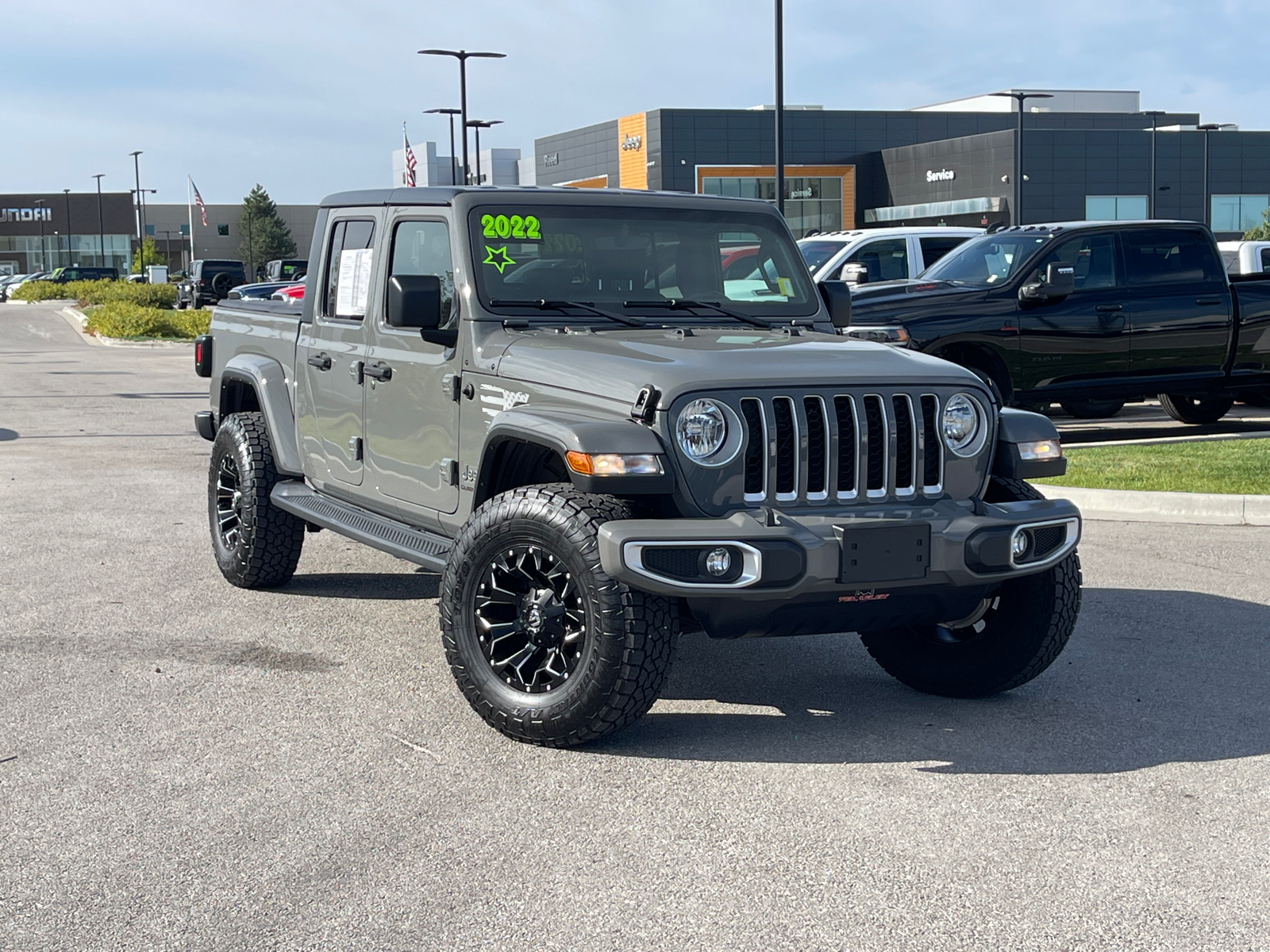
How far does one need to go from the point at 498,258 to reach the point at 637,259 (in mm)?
624

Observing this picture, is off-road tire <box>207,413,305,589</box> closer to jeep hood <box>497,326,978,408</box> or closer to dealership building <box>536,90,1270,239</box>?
jeep hood <box>497,326,978,408</box>

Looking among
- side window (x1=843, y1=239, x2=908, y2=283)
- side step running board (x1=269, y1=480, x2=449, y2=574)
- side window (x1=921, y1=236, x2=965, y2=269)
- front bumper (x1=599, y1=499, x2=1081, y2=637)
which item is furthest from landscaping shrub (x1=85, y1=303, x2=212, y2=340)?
front bumper (x1=599, y1=499, x2=1081, y2=637)

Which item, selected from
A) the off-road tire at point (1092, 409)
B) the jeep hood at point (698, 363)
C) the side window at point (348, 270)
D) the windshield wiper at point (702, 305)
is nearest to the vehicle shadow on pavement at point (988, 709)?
the jeep hood at point (698, 363)

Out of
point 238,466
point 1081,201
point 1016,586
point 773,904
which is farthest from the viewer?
point 1081,201

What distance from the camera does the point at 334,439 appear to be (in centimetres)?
695

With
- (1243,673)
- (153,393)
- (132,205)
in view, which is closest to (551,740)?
(1243,673)

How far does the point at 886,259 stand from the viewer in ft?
59.8

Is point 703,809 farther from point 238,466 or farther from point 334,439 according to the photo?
point 238,466

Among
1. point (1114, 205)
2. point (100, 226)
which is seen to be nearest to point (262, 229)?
point (100, 226)

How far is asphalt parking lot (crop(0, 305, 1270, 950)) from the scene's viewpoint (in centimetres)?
378

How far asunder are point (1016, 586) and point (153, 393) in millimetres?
17605

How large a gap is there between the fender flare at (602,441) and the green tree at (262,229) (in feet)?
378

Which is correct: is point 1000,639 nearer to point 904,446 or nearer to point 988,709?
point 988,709

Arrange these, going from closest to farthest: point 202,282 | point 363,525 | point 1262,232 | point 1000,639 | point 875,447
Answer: point 875,447 < point 1000,639 < point 363,525 < point 202,282 < point 1262,232
